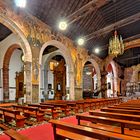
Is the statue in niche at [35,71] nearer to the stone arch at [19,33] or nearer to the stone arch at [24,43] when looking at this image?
the stone arch at [24,43]

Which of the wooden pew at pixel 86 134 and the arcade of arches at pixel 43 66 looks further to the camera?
the arcade of arches at pixel 43 66

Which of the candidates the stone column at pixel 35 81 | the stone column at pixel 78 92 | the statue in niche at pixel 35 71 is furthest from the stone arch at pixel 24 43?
the stone column at pixel 78 92

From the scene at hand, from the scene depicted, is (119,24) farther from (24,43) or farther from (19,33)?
(19,33)

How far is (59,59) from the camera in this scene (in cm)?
1839

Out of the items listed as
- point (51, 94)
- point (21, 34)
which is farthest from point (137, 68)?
point (21, 34)

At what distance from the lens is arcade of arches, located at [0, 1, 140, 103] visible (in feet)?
28.3

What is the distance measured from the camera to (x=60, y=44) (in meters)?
11.5

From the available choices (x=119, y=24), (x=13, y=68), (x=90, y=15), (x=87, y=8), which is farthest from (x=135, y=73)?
(x=87, y=8)

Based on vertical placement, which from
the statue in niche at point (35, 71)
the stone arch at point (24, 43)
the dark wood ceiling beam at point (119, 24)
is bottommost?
the statue in niche at point (35, 71)

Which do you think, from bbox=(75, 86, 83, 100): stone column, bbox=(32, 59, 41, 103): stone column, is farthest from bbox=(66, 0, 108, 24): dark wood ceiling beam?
bbox=(75, 86, 83, 100): stone column

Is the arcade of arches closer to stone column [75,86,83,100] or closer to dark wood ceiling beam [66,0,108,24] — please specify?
stone column [75,86,83,100]

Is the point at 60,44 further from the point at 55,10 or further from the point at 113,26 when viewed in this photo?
the point at 113,26

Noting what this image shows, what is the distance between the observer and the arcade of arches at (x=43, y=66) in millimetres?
8615

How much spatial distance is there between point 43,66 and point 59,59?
9.64 feet
